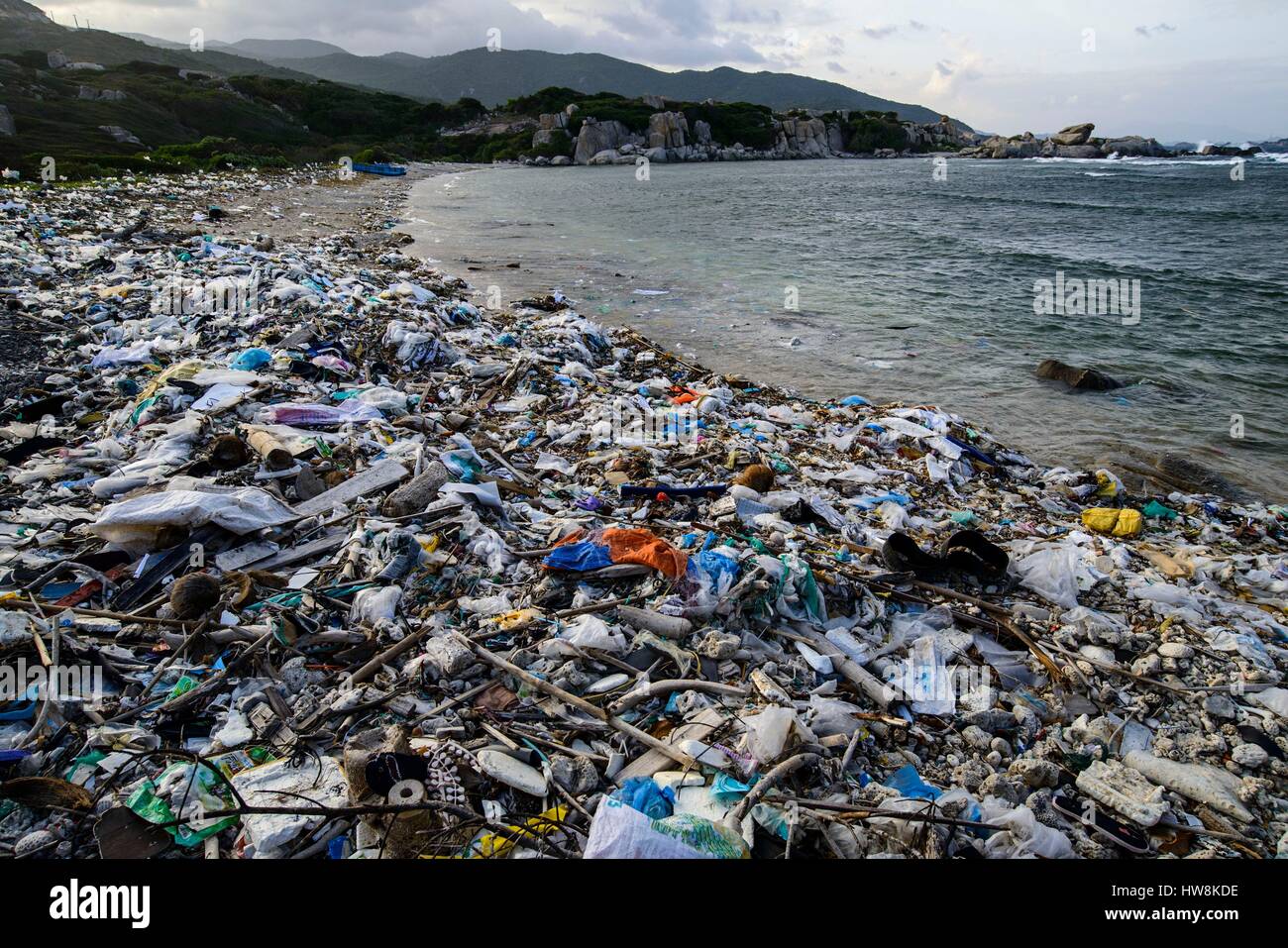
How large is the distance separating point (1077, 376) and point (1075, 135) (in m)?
99.7

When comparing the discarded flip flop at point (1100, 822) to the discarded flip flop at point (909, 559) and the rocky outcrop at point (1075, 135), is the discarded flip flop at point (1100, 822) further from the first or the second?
the rocky outcrop at point (1075, 135)

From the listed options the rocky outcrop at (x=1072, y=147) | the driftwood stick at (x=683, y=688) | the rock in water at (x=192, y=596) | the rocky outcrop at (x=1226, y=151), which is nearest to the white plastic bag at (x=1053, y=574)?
the driftwood stick at (x=683, y=688)

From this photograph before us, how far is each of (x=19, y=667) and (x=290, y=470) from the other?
2109 mm

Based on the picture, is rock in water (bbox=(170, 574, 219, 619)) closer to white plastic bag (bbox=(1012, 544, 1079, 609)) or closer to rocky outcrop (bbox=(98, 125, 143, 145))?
white plastic bag (bbox=(1012, 544, 1079, 609))

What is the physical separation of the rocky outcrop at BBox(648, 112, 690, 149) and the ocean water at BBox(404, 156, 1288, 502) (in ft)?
188

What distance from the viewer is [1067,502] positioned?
6.37 m

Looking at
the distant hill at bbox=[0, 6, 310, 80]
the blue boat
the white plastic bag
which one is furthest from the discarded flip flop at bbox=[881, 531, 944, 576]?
the distant hill at bbox=[0, 6, 310, 80]

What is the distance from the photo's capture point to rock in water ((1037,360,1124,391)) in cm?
980

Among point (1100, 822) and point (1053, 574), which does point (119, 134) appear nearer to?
point (1053, 574)

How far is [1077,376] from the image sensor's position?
32.4 feet

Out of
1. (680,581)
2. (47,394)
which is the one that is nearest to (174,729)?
(680,581)

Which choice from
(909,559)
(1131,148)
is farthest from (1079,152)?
(909,559)

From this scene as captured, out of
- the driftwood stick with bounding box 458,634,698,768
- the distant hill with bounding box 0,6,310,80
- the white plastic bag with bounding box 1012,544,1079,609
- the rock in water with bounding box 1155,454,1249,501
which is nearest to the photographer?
the driftwood stick with bounding box 458,634,698,768
